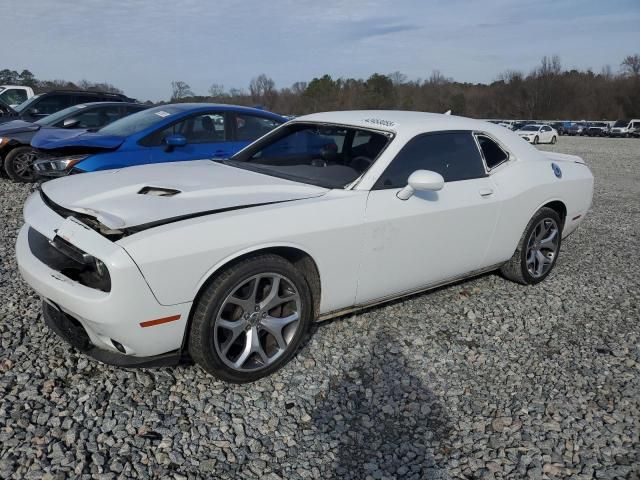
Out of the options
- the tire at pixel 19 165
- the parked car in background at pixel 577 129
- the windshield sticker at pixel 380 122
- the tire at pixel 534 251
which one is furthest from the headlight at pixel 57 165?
the parked car in background at pixel 577 129

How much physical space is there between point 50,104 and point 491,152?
1047cm

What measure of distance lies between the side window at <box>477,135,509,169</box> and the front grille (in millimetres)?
2981

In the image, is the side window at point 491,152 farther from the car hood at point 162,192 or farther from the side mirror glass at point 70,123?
the side mirror glass at point 70,123

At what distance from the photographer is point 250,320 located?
2859mm

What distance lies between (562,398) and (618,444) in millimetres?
410

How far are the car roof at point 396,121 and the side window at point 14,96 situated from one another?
52.3 ft

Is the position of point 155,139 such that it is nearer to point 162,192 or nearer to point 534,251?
point 162,192

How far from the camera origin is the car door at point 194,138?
6.05 metres

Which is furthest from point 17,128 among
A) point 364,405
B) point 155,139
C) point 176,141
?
point 364,405

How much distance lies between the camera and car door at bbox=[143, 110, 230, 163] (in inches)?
→ 238

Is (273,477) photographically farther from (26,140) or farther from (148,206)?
(26,140)

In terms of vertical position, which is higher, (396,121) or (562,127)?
(562,127)

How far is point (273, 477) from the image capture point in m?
2.27

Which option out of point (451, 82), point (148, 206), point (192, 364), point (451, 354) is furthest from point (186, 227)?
point (451, 82)
